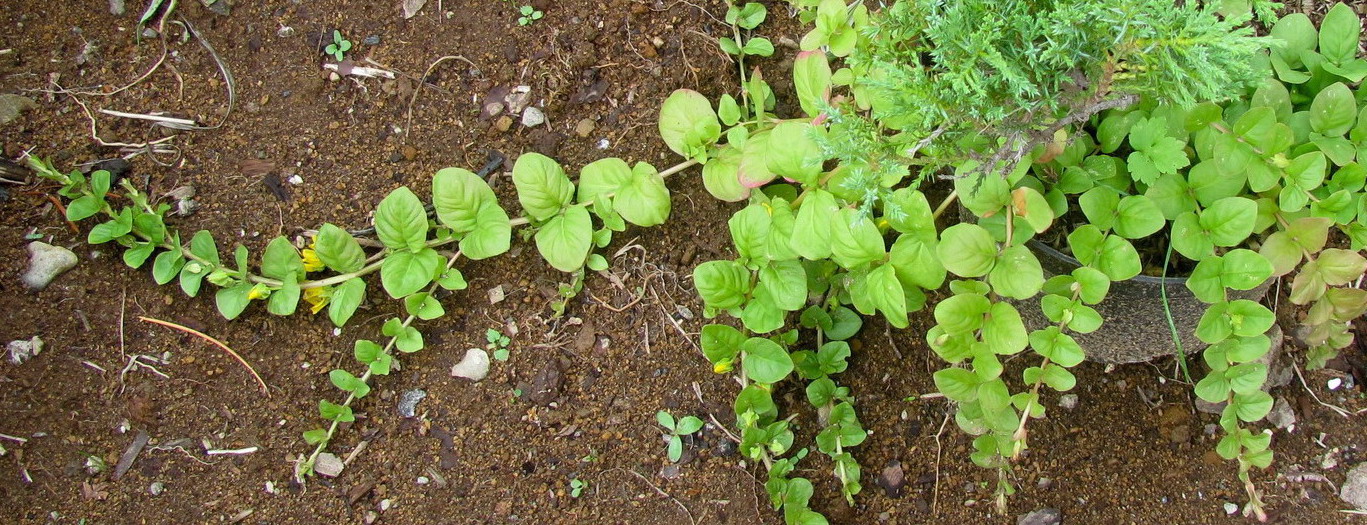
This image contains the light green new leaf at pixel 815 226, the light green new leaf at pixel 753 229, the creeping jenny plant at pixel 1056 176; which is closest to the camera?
the creeping jenny plant at pixel 1056 176

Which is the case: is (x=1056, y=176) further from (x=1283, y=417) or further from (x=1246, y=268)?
(x=1283, y=417)

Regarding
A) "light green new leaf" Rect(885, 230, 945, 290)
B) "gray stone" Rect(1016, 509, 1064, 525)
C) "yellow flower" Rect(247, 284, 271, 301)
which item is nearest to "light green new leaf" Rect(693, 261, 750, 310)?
"light green new leaf" Rect(885, 230, 945, 290)

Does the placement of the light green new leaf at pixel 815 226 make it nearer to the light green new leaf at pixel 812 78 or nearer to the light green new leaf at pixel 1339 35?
the light green new leaf at pixel 812 78

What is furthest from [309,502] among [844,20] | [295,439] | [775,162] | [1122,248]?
[1122,248]

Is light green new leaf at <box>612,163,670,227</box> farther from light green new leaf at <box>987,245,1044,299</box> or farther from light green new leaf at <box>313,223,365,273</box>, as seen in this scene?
light green new leaf at <box>987,245,1044,299</box>

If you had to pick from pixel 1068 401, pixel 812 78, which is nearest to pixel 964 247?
pixel 812 78

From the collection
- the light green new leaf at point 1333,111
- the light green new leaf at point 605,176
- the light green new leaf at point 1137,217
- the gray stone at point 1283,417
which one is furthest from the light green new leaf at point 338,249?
the gray stone at point 1283,417
